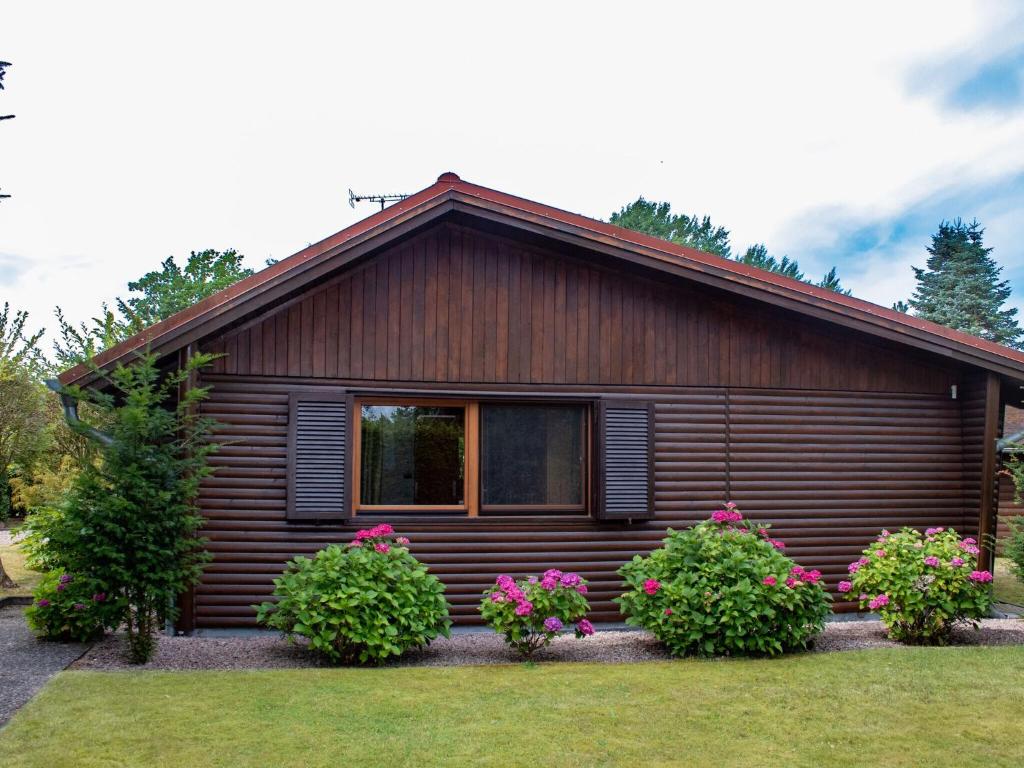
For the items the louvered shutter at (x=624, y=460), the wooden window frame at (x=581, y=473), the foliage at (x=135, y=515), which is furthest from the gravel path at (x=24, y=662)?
the louvered shutter at (x=624, y=460)

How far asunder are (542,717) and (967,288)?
34.4 m

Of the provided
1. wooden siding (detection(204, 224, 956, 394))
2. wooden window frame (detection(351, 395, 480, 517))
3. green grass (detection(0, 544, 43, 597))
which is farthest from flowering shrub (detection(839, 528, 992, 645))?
green grass (detection(0, 544, 43, 597))

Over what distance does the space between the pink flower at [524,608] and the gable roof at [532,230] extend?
3.40 metres

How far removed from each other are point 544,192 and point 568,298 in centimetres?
3014

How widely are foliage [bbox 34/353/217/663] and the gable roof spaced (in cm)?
91

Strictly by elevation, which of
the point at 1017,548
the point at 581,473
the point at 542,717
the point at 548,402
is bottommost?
the point at 542,717

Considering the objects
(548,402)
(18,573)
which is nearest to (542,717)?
(548,402)

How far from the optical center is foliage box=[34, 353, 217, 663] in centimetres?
657

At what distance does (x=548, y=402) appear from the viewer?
890 centimetres

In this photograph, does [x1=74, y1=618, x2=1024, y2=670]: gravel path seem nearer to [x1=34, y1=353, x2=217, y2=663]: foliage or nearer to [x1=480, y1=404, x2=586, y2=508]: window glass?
[x1=34, y1=353, x2=217, y2=663]: foliage

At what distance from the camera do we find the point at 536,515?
886cm

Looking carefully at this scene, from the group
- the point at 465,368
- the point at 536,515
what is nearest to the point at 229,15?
the point at 465,368

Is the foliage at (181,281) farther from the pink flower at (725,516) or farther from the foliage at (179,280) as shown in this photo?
the pink flower at (725,516)

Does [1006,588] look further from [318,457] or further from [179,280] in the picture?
[179,280]
